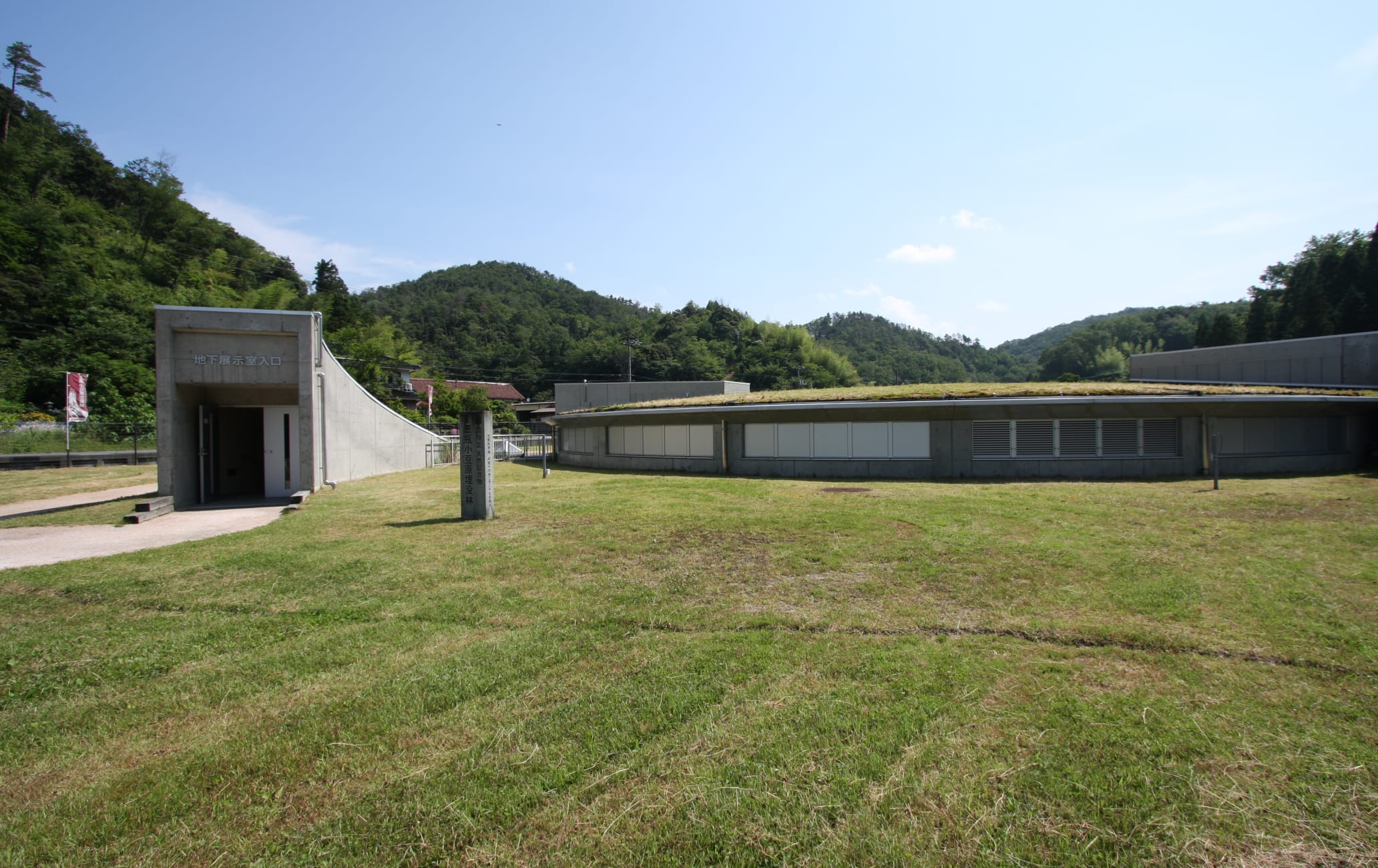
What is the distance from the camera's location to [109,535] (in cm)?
1187

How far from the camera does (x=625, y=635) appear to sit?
6.14m

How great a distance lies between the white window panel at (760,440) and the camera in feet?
73.7

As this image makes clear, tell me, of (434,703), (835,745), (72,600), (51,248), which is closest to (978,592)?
(835,745)

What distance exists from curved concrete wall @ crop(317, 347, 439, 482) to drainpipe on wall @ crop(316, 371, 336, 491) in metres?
0.02

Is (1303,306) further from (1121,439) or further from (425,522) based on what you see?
(425,522)

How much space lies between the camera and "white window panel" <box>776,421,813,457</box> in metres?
21.8

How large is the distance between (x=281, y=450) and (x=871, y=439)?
18.3 metres

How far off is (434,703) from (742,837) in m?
2.63

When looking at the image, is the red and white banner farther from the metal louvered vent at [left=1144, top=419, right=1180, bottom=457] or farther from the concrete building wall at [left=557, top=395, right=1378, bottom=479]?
the metal louvered vent at [left=1144, top=419, right=1180, bottom=457]

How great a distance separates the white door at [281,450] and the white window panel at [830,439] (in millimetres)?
16218

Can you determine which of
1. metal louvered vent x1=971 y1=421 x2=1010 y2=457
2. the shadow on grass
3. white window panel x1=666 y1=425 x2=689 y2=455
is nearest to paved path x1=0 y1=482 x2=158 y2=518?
the shadow on grass

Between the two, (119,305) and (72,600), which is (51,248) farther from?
(72,600)

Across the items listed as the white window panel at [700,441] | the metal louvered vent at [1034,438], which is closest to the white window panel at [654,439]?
the white window panel at [700,441]

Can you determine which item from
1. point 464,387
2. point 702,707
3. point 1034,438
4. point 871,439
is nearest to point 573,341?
point 464,387
